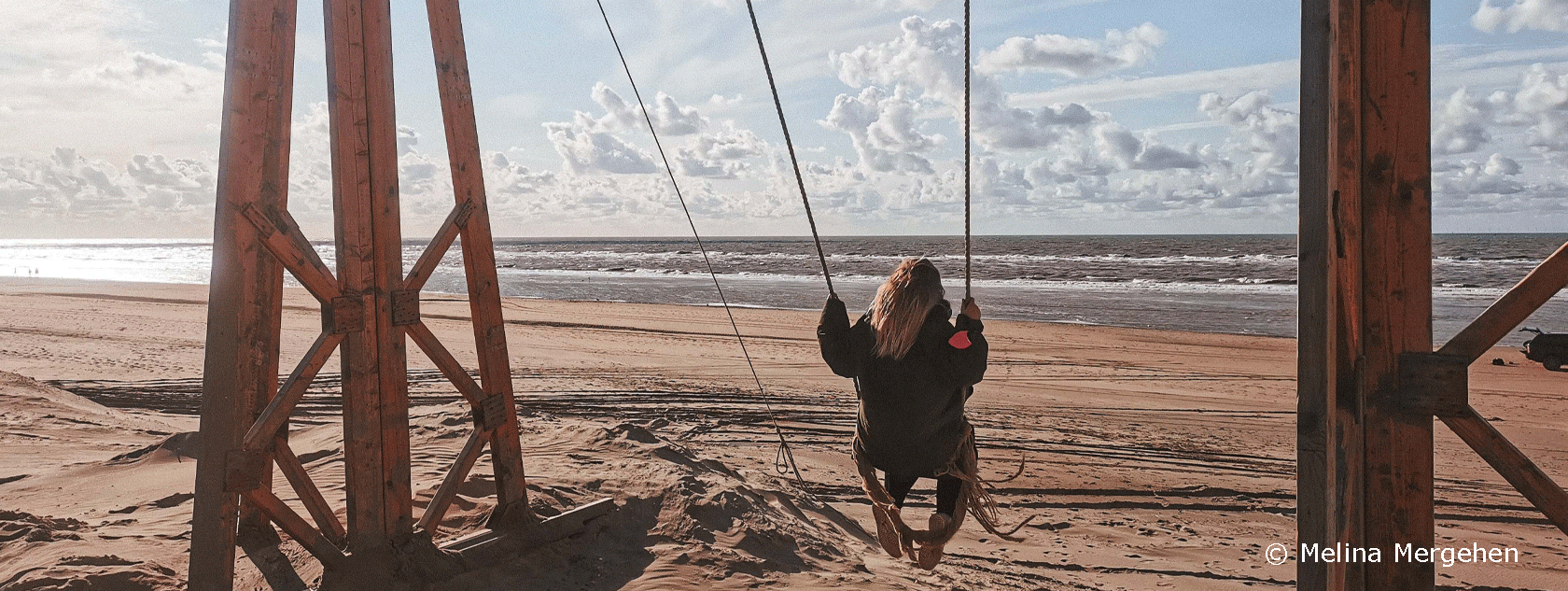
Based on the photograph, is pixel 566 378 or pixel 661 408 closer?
pixel 661 408

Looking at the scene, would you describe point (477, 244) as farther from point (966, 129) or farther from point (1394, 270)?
point (1394, 270)

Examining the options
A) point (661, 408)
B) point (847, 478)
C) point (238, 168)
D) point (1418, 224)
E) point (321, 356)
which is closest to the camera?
point (1418, 224)

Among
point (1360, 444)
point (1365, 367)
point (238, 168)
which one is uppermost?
point (238, 168)

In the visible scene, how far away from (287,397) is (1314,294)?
143 inches

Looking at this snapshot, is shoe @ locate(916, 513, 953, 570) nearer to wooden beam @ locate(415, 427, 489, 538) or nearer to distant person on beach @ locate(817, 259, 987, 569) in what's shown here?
distant person on beach @ locate(817, 259, 987, 569)

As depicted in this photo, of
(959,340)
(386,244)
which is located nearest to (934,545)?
(959,340)

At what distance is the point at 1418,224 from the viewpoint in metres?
2.18

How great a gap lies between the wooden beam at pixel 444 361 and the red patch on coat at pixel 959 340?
2136 millimetres

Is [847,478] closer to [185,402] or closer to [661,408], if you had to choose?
[661,408]

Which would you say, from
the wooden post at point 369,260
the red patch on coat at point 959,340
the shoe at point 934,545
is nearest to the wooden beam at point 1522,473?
the red patch on coat at point 959,340

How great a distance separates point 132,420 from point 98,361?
4853 millimetres

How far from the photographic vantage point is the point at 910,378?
3.46 m

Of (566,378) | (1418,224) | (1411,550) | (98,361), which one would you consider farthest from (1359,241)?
(98,361)

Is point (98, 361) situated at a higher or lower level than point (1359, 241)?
lower
